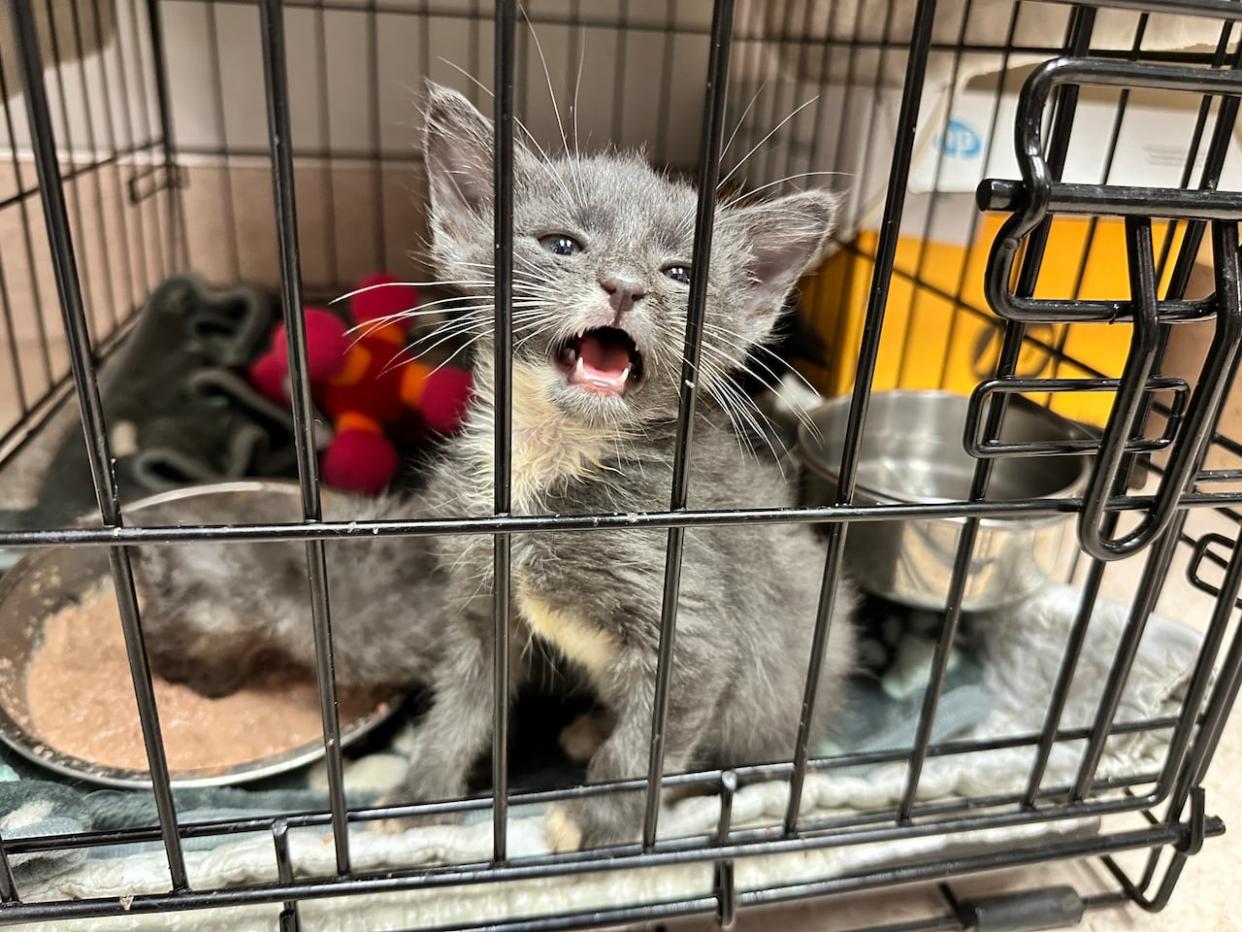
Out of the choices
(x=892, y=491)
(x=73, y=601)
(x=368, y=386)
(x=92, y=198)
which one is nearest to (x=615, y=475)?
(x=892, y=491)

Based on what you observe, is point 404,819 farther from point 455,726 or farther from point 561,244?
point 561,244

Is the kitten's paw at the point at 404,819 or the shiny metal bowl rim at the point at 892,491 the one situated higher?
the shiny metal bowl rim at the point at 892,491

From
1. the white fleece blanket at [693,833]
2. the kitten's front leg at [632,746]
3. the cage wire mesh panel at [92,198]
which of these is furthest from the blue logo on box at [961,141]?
the cage wire mesh panel at [92,198]

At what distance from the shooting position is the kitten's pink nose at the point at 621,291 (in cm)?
81

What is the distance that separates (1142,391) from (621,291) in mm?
428

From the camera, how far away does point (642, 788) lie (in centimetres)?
86

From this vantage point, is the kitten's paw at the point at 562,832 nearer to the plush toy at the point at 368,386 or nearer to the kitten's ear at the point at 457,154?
the kitten's ear at the point at 457,154

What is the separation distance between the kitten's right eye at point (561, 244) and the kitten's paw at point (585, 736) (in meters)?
0.58

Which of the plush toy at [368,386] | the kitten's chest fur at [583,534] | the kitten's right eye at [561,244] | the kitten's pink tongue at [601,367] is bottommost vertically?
the plush toy at [368,386]

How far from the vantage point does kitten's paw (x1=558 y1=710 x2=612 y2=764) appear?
1145mm

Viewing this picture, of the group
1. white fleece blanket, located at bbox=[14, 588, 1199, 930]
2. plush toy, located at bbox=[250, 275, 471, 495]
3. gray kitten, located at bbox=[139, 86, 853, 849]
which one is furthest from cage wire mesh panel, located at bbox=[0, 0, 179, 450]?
white fleece blanket, located at bbox=[14, 588, 1199, 930]

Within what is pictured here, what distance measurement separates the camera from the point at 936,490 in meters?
1.49

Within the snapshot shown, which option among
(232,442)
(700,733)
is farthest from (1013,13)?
(232,442)

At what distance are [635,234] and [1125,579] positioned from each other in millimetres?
1158
